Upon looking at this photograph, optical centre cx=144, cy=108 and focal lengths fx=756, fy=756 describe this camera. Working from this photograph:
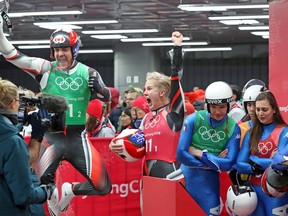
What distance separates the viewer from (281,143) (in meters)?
6.67

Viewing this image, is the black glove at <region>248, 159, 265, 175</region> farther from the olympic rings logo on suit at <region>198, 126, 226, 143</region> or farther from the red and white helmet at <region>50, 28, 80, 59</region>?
the red and white helmet at <region>50, 28, 80, 59</region>

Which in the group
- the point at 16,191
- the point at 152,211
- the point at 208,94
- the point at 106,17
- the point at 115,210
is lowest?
the point at 115,210

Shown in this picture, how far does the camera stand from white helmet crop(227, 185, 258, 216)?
6.83 metres

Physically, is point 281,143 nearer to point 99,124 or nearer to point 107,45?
point 99,124

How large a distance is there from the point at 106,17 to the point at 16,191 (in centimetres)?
1743

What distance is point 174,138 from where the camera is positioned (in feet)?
24.5

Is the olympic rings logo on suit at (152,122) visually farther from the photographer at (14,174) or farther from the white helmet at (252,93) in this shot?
the photographer at (14,174)

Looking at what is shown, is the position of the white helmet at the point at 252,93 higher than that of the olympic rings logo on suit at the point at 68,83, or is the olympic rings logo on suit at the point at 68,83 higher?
the olympic rings logo on suit at the point at 68,83

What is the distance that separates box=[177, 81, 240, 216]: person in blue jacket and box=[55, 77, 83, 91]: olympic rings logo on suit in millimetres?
1402

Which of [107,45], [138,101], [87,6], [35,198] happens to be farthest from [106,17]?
[35,198]

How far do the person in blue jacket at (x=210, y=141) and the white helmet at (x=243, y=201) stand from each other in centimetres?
31

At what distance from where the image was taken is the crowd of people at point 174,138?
649 cm

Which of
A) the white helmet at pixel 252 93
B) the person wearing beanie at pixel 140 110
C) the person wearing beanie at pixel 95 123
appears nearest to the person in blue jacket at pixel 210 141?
the white helmet at pixel 252 93

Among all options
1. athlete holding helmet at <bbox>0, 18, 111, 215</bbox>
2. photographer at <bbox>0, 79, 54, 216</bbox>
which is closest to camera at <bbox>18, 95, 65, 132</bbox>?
athlete holding helmet at <bbox>0, 18, 111, 215</bbox>
